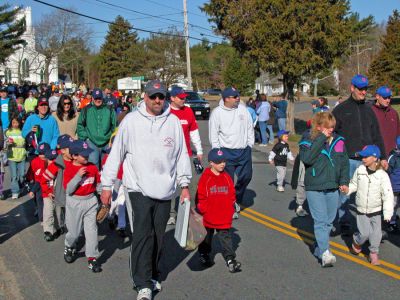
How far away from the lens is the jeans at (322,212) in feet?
19.6

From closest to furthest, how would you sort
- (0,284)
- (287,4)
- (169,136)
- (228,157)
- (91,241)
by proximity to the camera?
(169,136) → (0,284) → (91,241) → (228,157) → (287,4)

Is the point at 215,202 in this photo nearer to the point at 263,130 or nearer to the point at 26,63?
the point at 263,130

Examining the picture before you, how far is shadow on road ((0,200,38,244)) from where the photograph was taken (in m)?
7.72

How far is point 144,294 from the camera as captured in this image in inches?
195

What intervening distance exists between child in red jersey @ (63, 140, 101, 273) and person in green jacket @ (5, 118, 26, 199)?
4.21 metres

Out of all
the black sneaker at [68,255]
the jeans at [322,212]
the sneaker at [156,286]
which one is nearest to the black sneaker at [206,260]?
the sneaker at [156,286]

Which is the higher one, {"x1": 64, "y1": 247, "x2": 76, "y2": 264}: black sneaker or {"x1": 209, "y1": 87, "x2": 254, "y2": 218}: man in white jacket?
{"x1": 209, "y1": 87, "x2": 254, "y2": 218}: man in white jacket

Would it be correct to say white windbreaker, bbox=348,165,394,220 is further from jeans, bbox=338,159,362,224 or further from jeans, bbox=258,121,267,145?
jeans, bbox=258,121,267,145

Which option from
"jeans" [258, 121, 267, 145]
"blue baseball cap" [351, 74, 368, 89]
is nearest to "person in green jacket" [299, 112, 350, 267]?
"blue baseball cap" [351, 74, 368, 89]

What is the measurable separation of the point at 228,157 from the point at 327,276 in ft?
9.36

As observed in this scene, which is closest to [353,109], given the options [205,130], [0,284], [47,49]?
[0,284]

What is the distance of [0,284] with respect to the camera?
561 cm

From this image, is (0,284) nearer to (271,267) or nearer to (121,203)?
(121,203)

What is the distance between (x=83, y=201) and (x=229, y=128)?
9.33 ft
